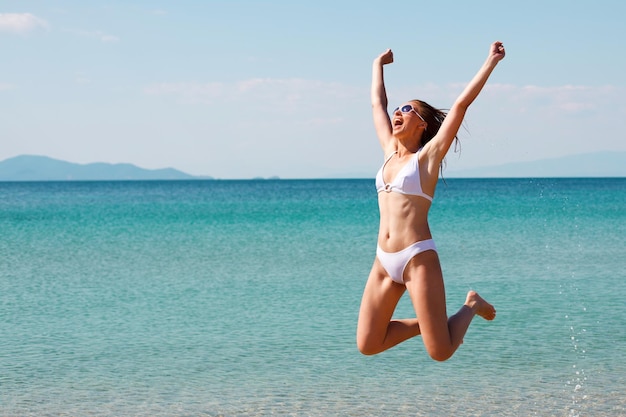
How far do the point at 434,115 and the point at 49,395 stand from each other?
483 cm

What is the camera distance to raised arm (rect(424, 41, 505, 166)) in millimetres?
5977

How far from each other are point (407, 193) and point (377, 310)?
0.88m

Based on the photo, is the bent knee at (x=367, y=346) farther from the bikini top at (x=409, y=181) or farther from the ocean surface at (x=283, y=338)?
the ocean surface at (x=283, y=338)

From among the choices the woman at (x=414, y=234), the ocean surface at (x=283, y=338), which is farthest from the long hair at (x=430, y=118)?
the ocean surface at (x=283, y=338)

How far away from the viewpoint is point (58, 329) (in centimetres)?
→ 1227

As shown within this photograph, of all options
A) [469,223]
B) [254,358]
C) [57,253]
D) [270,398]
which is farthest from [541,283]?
[469,223]

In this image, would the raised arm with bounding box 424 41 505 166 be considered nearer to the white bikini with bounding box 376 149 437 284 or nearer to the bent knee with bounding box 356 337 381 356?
the white bikini with bounding box 376 149 437 284

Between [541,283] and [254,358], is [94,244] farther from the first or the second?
[254,358]

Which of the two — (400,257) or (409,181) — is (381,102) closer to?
(409,181)

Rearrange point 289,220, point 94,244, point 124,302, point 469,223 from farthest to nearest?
point 289,220 < point 469,223 < point 94,244 < point 124,302

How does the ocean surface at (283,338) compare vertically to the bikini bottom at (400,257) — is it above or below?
below

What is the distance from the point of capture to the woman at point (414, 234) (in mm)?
6113

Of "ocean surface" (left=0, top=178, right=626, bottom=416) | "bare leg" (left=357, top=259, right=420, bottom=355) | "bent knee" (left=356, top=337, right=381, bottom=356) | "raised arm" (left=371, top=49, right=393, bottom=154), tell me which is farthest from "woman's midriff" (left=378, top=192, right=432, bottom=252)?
"ocean surface" (left=0, top=178, right=626, bottom=416)

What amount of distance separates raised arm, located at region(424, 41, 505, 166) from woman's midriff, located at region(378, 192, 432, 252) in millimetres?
313
